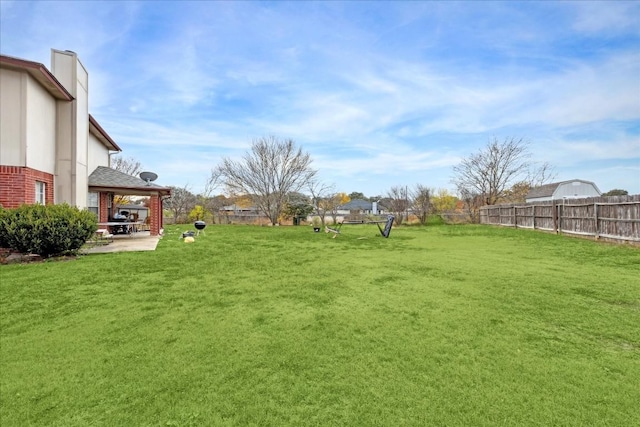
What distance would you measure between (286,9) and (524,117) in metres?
16.8

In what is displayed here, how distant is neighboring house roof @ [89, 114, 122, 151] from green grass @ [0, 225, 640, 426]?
29.3 ft

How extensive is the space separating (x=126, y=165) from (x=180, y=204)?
7.44 metres

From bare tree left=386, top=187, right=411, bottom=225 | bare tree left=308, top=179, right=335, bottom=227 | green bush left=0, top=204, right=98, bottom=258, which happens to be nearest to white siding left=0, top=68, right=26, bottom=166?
green bush left=0, top=204, right=98, bottom=258

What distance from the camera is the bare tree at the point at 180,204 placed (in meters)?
27.4

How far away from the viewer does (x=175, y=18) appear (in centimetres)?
1142

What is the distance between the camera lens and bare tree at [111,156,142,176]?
28.9 m

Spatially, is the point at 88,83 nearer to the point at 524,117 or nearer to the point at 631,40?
the point at 631,40

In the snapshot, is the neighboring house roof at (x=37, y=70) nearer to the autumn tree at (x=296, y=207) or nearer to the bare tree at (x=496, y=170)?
the autumn tree at (x=296, y=207)

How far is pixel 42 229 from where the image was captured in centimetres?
734

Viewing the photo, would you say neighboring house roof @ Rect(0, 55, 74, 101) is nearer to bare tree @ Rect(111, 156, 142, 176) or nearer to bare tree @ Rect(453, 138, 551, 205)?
bare tree @ Rect(111, 156, 142, 176)

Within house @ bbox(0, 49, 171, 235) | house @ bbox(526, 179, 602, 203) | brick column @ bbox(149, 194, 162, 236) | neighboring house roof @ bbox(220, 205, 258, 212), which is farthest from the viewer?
neighboring house roof @ bbox(220, 205, 258, 212)

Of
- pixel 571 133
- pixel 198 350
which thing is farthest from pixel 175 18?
pixel 571 133

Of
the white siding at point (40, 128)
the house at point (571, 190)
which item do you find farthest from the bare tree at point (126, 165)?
the house at point (571, 190)

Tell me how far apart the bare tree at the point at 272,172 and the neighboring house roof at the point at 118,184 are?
1174 centimetres
